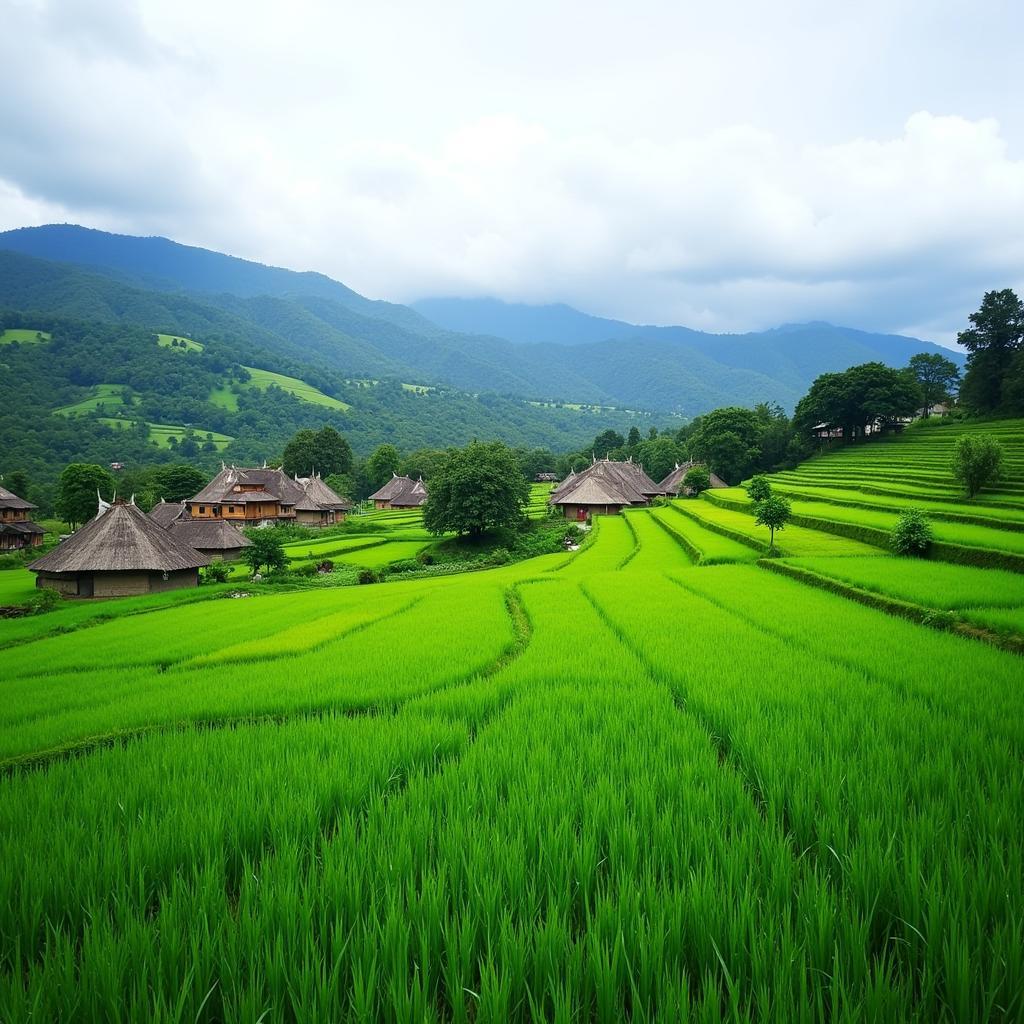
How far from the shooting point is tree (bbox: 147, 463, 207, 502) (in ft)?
193

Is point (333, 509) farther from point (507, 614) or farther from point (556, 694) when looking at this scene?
point (556, 694)

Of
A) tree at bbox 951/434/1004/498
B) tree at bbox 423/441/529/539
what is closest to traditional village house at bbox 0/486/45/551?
tree at bbox 423/441/529/539

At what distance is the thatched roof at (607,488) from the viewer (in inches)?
1889

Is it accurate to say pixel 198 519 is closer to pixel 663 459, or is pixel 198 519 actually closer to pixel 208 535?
pixel 208 535

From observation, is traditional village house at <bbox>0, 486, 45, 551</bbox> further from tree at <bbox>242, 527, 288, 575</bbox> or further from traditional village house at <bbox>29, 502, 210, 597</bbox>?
tree at <bbox>242, 527, 288, 575</bbox>

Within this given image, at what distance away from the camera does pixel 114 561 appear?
952 inches

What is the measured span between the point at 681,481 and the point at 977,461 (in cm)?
3706

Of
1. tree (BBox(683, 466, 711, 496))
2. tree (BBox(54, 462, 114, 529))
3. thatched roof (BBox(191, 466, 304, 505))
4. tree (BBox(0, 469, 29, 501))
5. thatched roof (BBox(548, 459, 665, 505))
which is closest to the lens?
thatched roof (BBox(548, 459, 665, 505))

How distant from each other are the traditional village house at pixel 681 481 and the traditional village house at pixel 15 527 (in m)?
58.3

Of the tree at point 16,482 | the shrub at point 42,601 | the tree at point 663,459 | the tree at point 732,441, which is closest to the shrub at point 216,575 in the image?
the shrub at point 42,601

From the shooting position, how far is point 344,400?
164m

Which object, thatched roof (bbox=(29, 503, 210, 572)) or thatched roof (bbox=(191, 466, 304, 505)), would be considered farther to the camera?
thatched roof (bbox=(191, 466, 304, 505))

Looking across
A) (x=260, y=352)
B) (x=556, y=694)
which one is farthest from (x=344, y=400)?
(x=556, y=694)

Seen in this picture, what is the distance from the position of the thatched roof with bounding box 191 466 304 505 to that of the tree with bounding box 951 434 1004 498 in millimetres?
51029
